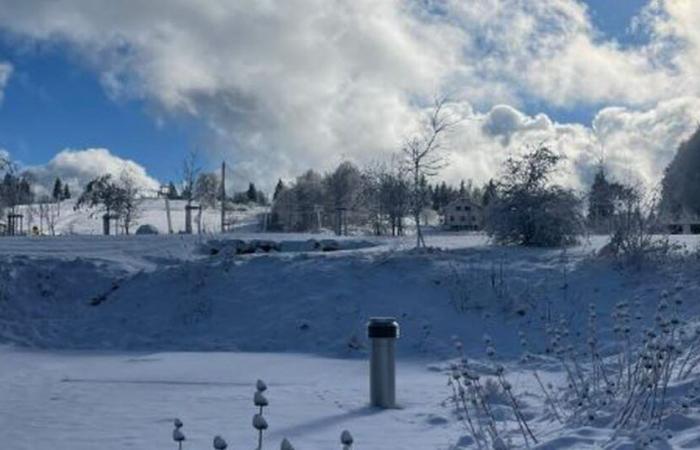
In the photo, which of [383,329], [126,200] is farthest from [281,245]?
[126,200]

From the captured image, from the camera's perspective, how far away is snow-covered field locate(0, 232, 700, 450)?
23.3 ft

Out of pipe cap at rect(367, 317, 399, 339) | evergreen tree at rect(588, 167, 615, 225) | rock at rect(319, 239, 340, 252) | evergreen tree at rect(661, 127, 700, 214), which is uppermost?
evergreen tree at rect(661, 127, 700, 214)

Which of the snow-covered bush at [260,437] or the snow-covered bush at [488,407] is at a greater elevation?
the snow-covered bush at [260,437]

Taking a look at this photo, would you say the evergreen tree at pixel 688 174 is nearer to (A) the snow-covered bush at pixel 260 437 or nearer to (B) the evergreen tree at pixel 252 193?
(A) the snow-covered bush at pixel 260 437

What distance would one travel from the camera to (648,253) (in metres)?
17.7

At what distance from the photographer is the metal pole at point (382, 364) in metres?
8.45

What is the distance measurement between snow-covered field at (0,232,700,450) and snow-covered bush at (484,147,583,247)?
91 cm

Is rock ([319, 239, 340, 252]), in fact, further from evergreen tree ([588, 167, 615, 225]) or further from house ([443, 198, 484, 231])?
house ([443, 198, 484, 231])

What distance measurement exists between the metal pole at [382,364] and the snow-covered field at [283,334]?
0.24 m

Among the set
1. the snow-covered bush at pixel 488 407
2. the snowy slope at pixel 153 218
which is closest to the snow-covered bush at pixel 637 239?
the snow-covered bush at pixel 488 407

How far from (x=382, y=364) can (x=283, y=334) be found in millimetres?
7361

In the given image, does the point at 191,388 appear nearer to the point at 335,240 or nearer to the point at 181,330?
the point at 181,330

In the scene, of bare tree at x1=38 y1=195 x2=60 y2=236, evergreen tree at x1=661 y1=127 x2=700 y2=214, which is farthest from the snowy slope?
evergreen tree at x1=661 y1=127 x2=700 y2=214

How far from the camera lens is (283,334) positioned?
1570cm
